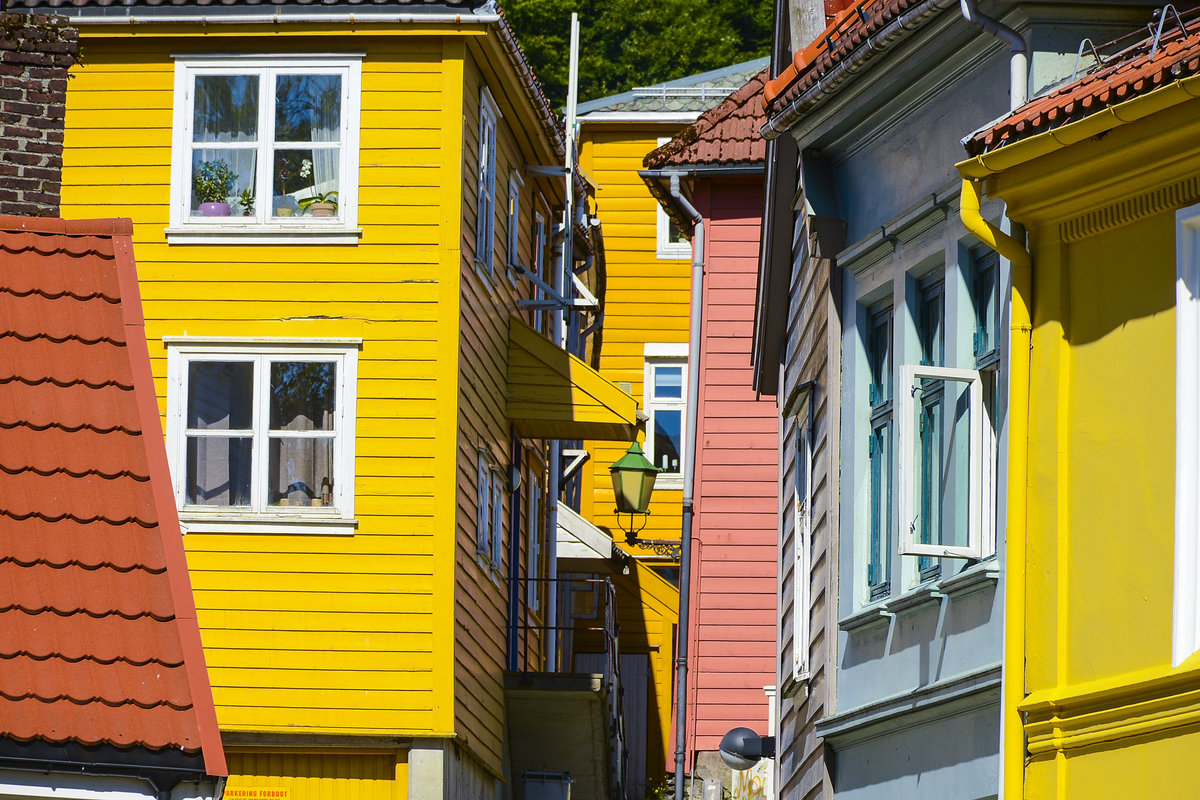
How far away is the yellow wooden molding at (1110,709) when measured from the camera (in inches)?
314

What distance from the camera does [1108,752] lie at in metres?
8.45

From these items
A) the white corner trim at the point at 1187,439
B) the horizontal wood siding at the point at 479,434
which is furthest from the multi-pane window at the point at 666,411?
the white corner trim at the point at 1187,439

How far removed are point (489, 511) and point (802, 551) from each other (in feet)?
24.9

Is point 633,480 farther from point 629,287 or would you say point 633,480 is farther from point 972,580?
point 972,580

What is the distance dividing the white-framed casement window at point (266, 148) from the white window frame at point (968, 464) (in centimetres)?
1030

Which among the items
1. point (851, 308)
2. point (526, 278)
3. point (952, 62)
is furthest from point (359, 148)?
point (952, 62)

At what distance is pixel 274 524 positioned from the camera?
18922 mm

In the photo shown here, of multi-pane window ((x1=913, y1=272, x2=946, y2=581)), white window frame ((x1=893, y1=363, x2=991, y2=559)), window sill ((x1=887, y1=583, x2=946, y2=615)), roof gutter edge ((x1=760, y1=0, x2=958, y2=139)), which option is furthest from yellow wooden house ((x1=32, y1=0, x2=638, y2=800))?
white window frame ((x1=893, y1=363, x2=991, y2=559))

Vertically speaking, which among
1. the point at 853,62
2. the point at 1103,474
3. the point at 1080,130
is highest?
the point at 853,62

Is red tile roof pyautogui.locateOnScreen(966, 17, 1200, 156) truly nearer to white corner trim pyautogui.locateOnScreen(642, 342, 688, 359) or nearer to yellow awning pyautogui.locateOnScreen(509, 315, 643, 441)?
yellow awning pyautogui.locateOnScreen(509, 315, 643, 441)

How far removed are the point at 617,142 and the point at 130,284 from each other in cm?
2612

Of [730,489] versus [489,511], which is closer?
[489,511]

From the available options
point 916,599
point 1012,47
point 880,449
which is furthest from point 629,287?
point 1012,47

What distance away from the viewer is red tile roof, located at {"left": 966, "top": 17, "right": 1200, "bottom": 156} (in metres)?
8.02
